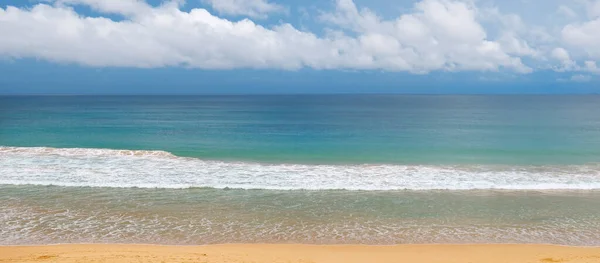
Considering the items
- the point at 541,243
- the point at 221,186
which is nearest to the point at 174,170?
the point at 221,186

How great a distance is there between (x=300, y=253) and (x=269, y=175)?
1211 cm

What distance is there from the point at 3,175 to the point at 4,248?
43.2 ft

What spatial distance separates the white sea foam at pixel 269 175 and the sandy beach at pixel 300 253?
8.22 m

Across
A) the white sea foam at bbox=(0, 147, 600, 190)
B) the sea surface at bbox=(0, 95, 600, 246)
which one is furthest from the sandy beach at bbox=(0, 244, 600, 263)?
the white sea foam at bbox=(0, 147, 600, 190)

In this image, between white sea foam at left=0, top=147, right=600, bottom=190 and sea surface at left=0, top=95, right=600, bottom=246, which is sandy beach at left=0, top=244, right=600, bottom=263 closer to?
sea surface at left=0, top=95, right=600, bottom=246

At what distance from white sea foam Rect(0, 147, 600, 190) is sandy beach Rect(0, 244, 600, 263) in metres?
8.22

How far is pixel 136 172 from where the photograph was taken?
81.4ft

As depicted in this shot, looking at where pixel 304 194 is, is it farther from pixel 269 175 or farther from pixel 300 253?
pixel 300 253

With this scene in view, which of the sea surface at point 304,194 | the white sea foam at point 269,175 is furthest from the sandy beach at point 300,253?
the white sea foam at point 269,175

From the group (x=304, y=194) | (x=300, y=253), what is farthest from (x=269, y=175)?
(x=300, y=253)

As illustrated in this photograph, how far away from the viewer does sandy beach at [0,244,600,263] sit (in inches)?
452

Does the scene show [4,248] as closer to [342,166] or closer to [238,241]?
[238,241]

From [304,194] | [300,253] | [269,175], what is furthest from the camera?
[269,175]

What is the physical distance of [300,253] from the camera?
12461 millimetres
